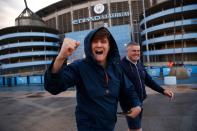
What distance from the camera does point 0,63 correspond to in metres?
54.5

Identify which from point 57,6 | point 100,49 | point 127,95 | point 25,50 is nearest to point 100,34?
point 100,49

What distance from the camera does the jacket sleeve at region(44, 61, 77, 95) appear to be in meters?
1.74

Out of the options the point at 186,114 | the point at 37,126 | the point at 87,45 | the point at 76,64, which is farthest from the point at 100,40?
the point at 186,114

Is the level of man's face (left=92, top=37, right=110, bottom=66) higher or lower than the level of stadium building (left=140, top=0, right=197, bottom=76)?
lower

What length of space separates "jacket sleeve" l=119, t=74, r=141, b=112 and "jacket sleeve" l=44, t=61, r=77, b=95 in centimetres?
58

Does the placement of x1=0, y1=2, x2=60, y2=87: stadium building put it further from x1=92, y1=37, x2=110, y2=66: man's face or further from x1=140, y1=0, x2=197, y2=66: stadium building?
x1=92, y1=37, x2=110, y2=66: man's face

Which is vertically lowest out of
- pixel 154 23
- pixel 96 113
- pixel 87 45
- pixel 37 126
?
pixel 37 126

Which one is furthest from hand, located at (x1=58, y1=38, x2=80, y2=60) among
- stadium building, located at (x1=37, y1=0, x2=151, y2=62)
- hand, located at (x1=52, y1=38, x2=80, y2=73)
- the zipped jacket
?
stadium building, located at (x1=37, y1=0, x2=151, y2=62)

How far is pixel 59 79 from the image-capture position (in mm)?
1763

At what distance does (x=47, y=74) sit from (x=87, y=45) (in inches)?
19.2

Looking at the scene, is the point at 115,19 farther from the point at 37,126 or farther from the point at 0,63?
the point at 37,126

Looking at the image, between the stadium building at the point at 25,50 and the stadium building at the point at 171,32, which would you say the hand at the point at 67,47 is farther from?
the stadium building at the point at 25,50

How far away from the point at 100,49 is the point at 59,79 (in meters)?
0.53

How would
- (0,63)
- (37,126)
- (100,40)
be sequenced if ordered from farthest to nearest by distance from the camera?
(0,63) < (37,126) < (100,40)
